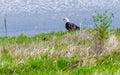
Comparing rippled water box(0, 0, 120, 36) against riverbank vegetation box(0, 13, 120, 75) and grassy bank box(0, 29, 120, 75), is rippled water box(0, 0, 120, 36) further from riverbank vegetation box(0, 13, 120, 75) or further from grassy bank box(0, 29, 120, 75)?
grassy bank box(0, 29, 120, 75)

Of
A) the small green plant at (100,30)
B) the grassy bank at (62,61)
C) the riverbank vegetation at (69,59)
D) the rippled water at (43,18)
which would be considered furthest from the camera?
the rippled water at (43,18)

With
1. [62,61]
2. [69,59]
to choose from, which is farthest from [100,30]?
[62,61]

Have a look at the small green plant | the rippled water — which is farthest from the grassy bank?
the rippled water

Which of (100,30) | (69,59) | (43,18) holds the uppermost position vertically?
(100,30)

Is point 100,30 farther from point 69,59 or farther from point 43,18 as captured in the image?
point 43,18

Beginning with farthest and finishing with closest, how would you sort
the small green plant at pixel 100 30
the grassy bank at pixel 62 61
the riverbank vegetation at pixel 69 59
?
the small green plant at pixel 100 30, the riverbank vegetation at pixel 69 59, the grassy bank at pixel 62 61

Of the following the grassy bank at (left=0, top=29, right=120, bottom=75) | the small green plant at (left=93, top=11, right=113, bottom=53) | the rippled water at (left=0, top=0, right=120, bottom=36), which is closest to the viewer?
the grassy bank at (left=0, top=29, right=120, bottom=75)

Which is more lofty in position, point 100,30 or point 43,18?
point 100,30

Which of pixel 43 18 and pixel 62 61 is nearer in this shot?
pixel 62 61

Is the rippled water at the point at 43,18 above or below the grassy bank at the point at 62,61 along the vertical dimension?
below

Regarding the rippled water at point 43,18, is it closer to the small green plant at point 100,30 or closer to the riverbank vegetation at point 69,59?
the small green plant at point 100,30

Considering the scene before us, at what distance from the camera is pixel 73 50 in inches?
491

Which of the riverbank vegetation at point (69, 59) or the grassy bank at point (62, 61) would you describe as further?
the riverbank vegetation at point (69, 59)

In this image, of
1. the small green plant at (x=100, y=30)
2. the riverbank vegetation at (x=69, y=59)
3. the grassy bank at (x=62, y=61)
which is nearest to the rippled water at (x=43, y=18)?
the small green plant at (x=100, y=30)
